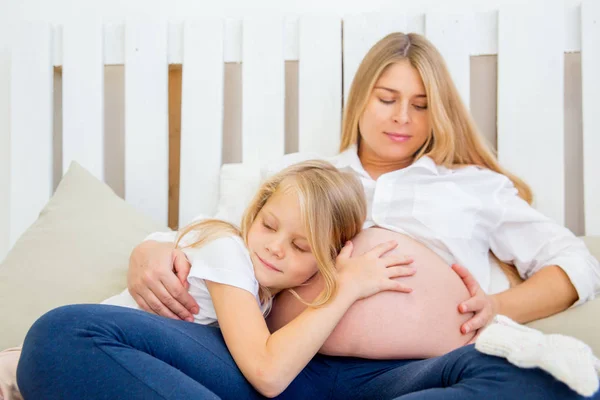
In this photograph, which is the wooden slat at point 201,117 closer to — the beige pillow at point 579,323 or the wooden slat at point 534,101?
the wooden slat at point 534,101

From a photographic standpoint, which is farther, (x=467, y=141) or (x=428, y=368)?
(x=467, y=141)

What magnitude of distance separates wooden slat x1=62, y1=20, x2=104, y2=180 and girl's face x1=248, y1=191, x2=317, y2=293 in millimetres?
798

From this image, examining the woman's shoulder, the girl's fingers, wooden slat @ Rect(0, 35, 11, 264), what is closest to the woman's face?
the woman's shoulder

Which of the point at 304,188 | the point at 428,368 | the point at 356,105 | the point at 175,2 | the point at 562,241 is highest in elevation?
the point at 175,2

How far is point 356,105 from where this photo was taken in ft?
4.87

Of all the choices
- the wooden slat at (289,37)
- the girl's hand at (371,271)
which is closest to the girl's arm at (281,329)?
the girl's hand at (371,271)

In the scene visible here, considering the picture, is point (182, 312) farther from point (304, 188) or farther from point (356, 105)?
point (356, 105)

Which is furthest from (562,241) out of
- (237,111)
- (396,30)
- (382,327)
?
(237,111)

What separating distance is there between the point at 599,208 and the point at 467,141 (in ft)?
1.31

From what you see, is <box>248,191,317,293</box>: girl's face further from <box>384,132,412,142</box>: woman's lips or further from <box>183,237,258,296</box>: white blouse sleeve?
<box>384,132,412,142</box>: woman's lips

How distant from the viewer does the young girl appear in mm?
969

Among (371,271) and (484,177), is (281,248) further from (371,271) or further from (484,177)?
(484,177)

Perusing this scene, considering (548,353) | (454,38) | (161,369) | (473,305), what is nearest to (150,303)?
(161,369)

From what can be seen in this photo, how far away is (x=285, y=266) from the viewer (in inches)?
43.1
